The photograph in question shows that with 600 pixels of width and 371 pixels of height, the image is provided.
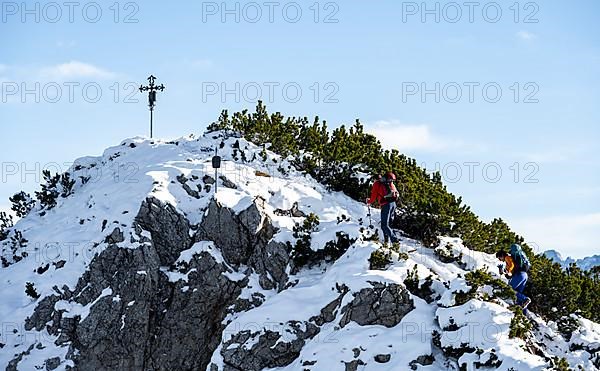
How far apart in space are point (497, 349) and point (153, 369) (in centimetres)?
966

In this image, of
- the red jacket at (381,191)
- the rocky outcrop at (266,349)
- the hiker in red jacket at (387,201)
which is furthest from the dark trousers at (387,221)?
the rocky outcrop at (266,349)

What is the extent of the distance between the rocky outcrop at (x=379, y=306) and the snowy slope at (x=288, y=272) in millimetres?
136

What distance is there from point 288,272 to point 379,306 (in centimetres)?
392

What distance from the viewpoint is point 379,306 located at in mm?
16250

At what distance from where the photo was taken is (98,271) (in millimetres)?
19812

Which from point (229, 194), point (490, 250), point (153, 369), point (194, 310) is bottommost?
point (153, 369)

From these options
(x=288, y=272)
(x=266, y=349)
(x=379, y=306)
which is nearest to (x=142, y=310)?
(x=288, y=272)

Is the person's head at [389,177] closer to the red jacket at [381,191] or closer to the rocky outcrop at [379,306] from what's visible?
the red jacket at [381,191]

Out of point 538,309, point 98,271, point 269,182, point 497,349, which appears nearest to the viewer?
point 497,349

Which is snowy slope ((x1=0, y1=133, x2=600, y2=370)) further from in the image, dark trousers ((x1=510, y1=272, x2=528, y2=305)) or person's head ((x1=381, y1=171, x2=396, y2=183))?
person's head ((x1=381, y1=171, x2=396, y2=183))

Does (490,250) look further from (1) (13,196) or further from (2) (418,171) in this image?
(1) (13,196)

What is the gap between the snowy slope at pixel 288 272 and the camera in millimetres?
15148

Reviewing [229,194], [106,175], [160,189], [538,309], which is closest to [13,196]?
[106,175]

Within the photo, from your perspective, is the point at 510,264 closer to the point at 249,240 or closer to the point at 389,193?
the point at 389,193
